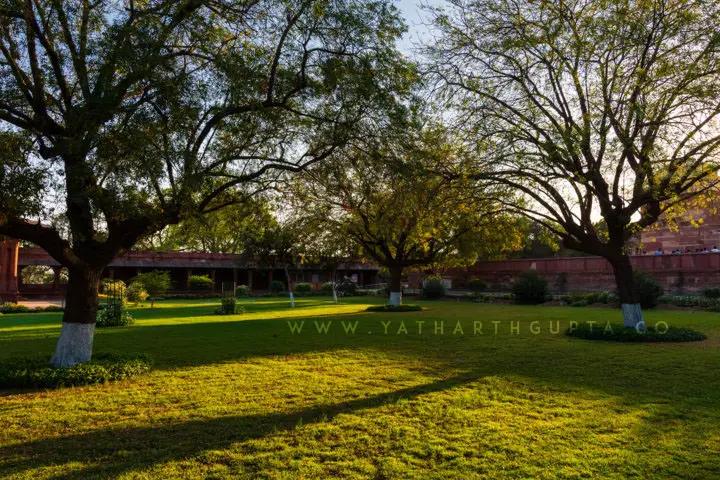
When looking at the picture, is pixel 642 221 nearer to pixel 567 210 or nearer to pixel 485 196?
pixel 567 210

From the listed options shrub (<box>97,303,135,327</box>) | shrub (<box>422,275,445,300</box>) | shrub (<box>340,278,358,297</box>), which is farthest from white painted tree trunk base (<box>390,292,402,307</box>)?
shrub (<box>340,278,358,297</box>)

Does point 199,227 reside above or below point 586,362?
above

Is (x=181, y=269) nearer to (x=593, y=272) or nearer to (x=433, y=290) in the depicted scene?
(x=433, y=290)

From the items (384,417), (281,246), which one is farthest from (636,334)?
(281,246)

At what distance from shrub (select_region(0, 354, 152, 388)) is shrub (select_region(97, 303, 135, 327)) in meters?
8.66

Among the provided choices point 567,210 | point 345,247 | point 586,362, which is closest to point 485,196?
point 567,210

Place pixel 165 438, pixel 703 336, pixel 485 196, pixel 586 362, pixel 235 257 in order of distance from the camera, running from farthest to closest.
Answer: pixel 235 257 < pixel 485 196 < pixel 703 336 < pixel 586 362 < pixel 165 438

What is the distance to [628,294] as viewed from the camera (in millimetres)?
12250

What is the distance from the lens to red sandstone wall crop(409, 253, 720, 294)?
26.1 metres

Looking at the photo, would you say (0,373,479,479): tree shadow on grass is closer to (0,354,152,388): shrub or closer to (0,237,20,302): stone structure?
(0,354,152,388): shrub

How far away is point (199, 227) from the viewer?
36.4 ft

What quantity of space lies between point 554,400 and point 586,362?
326cm

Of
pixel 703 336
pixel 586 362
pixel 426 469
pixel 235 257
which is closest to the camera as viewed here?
pixel 426 469

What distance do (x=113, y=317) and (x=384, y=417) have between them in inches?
548
